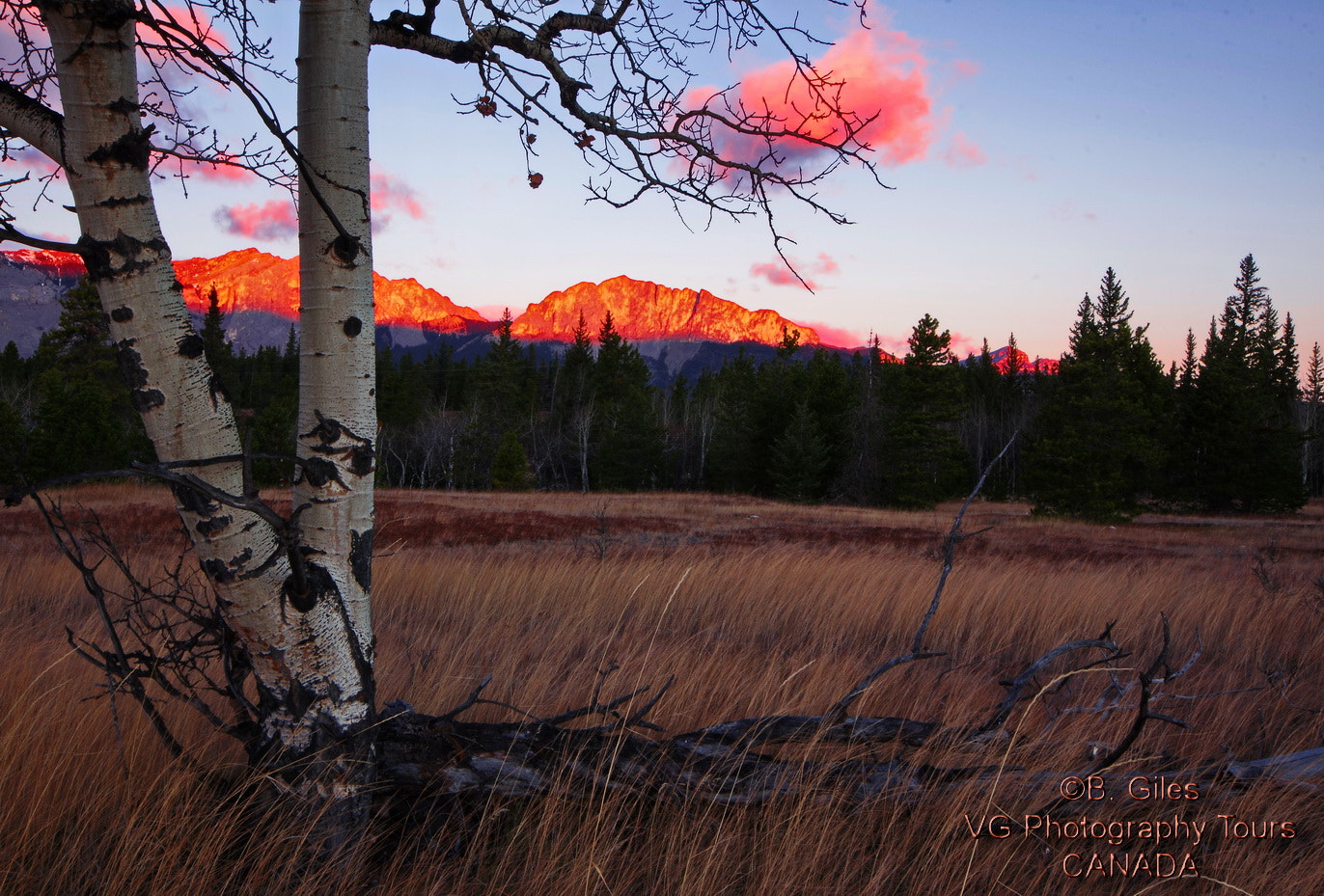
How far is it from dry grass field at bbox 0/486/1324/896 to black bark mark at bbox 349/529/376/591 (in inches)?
24.4

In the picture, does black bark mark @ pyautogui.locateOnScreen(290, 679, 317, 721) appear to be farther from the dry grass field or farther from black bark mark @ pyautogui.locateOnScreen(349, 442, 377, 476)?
black bark mark @ pyautogui.locateOnScreen(349, 442, 377, 476)

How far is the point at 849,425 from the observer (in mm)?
36844

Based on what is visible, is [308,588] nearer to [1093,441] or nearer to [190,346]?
[190,346]

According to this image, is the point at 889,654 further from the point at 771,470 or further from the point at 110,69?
the point at 771,470

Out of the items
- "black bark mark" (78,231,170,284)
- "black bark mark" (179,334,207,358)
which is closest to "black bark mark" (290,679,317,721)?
"black bark mark" (179,334,207,358)

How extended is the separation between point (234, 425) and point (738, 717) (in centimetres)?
234

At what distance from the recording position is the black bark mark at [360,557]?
73.9 inches

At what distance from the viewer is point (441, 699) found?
→ 3.14 meters

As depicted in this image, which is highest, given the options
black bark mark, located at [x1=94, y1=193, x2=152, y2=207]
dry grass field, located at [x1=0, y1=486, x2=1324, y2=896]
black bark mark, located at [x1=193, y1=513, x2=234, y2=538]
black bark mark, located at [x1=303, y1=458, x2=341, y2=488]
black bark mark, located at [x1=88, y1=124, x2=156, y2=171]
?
black bark mark, located at [x1=88, y1=124, x2=156, y2=171]

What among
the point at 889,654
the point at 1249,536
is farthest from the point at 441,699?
the point at 1249,536

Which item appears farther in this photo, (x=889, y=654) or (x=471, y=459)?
(x=471, y=459)

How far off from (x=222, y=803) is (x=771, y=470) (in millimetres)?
36193

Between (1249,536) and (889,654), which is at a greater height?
(889,654)

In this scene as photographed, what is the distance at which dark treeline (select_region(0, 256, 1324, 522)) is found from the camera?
2530 cm
